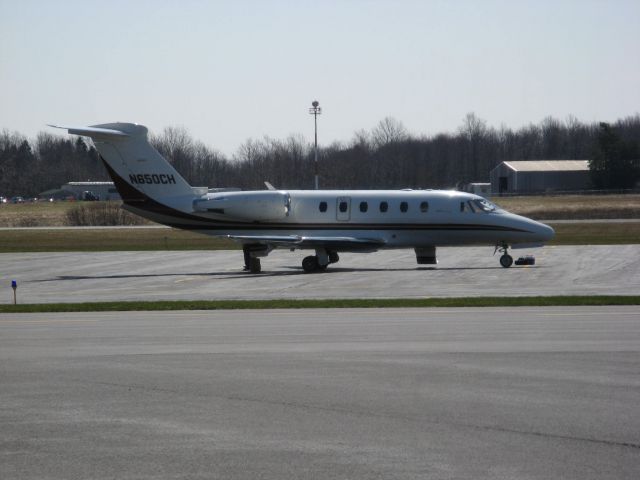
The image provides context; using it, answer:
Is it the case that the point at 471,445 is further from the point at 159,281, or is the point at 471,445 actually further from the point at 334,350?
the point at 159,281

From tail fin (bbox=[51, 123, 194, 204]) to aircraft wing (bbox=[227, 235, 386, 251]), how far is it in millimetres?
3099

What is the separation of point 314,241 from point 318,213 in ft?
5.18

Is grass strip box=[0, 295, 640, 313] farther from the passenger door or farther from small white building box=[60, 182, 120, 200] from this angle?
small white building box=[60, 182, 120, 200]

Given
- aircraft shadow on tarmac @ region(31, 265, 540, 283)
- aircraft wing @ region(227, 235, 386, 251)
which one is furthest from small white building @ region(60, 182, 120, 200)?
aircraft wing @ region(227, 235, 386, 251)

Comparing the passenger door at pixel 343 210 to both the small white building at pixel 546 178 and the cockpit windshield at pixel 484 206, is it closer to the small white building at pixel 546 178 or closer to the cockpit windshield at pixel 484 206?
the cockpit windshield at pixel 484 206

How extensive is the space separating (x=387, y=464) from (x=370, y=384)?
143 inches

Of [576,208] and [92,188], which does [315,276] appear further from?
[92,188]

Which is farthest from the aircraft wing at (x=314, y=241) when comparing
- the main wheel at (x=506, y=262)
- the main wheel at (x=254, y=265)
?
the main wheel at (x=506, y=262)

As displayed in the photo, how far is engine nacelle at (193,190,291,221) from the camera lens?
35.3 metres

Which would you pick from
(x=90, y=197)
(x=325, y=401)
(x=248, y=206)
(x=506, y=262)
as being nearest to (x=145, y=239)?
(x=248, y=206)

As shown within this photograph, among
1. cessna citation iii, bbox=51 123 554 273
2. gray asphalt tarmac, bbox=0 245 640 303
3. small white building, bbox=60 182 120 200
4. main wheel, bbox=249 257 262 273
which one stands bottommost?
gray asphalt tarmac, bbox=0 245 640 303

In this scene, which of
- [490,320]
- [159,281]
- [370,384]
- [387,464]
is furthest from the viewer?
[159,281]

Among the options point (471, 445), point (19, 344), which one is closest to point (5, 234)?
point (19, 344)

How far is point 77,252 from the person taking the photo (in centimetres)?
4788
